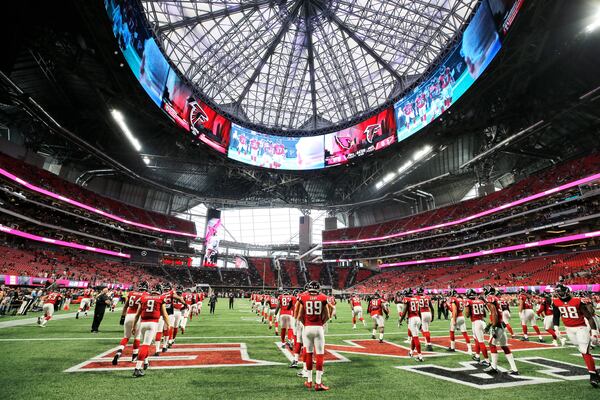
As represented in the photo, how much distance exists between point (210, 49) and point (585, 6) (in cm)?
3733

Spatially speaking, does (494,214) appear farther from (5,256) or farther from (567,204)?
(5,256)

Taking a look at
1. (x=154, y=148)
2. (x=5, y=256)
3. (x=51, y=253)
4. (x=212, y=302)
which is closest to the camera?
(x=212, y=302)

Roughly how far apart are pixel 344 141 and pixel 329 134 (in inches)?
134

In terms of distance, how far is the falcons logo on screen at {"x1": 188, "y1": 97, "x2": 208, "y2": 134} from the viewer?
127 feet

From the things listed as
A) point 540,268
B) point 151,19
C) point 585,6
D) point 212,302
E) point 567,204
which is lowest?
point 212,302

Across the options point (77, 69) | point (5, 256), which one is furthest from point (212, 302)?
point (77, 69)

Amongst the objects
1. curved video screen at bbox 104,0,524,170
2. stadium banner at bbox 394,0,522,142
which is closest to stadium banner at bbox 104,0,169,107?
curved video screen at bbox 104,0,524,170

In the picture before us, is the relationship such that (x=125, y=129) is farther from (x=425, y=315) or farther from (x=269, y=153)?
(x=425, y=315)

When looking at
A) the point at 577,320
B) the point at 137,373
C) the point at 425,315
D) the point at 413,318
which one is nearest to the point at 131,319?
the point at 137,373

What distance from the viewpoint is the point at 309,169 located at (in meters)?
49.3

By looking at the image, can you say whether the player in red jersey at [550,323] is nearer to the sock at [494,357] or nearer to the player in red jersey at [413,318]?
A: the player in red jersey at [413,318]

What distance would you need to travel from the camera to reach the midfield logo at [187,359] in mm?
7465

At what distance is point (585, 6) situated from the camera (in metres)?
22.2

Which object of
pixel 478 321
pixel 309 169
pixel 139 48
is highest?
pixel 139 48
